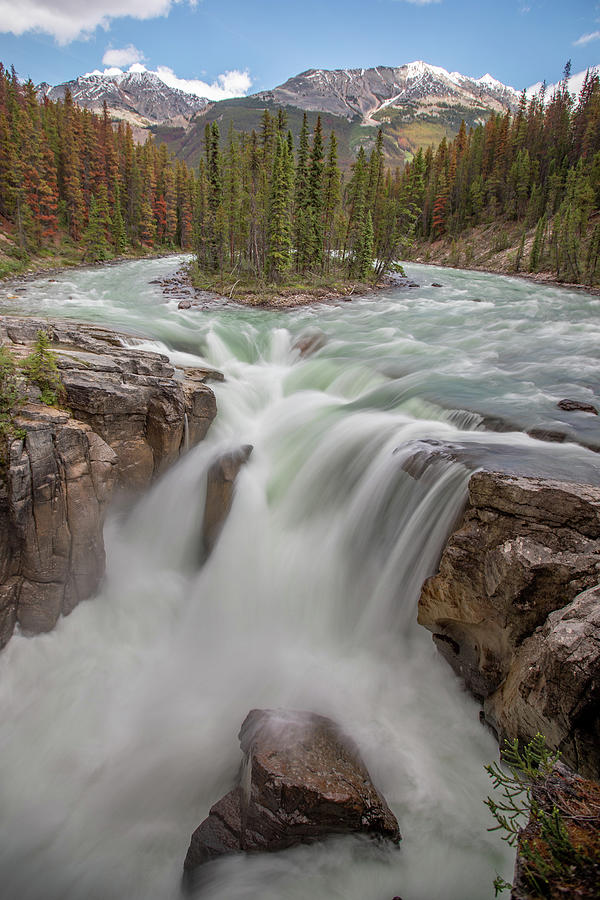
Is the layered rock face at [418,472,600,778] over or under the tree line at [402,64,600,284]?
under

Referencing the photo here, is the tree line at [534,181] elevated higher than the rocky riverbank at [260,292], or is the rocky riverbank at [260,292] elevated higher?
the tree line at [534,181]

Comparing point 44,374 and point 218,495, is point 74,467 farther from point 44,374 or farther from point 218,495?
point 218,495

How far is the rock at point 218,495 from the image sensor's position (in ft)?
29.4

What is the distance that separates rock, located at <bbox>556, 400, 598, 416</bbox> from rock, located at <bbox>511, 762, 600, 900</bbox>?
9.60m

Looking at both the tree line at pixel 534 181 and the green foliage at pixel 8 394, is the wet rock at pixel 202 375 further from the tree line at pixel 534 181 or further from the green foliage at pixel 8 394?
the tree line at pixel 534 181

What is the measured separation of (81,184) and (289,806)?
64542 mm

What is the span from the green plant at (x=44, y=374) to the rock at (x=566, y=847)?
7935mm

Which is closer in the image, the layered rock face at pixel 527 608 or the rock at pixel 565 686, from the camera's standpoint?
the rock at pixel 565 686

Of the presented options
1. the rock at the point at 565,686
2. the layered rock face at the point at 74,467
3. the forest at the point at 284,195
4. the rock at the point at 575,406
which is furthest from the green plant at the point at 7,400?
the forest at the point at 284,195

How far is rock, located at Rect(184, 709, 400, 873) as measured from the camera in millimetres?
4352

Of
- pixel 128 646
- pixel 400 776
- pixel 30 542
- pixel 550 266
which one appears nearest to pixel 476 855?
pixel 400 776

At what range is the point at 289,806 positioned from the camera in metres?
4.34

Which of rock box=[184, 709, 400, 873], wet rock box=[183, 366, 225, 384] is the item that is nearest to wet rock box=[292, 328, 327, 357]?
wet rock box=[183, 366, 225, 384]

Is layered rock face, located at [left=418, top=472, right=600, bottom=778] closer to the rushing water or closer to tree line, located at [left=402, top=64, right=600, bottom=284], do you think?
the rushing water
